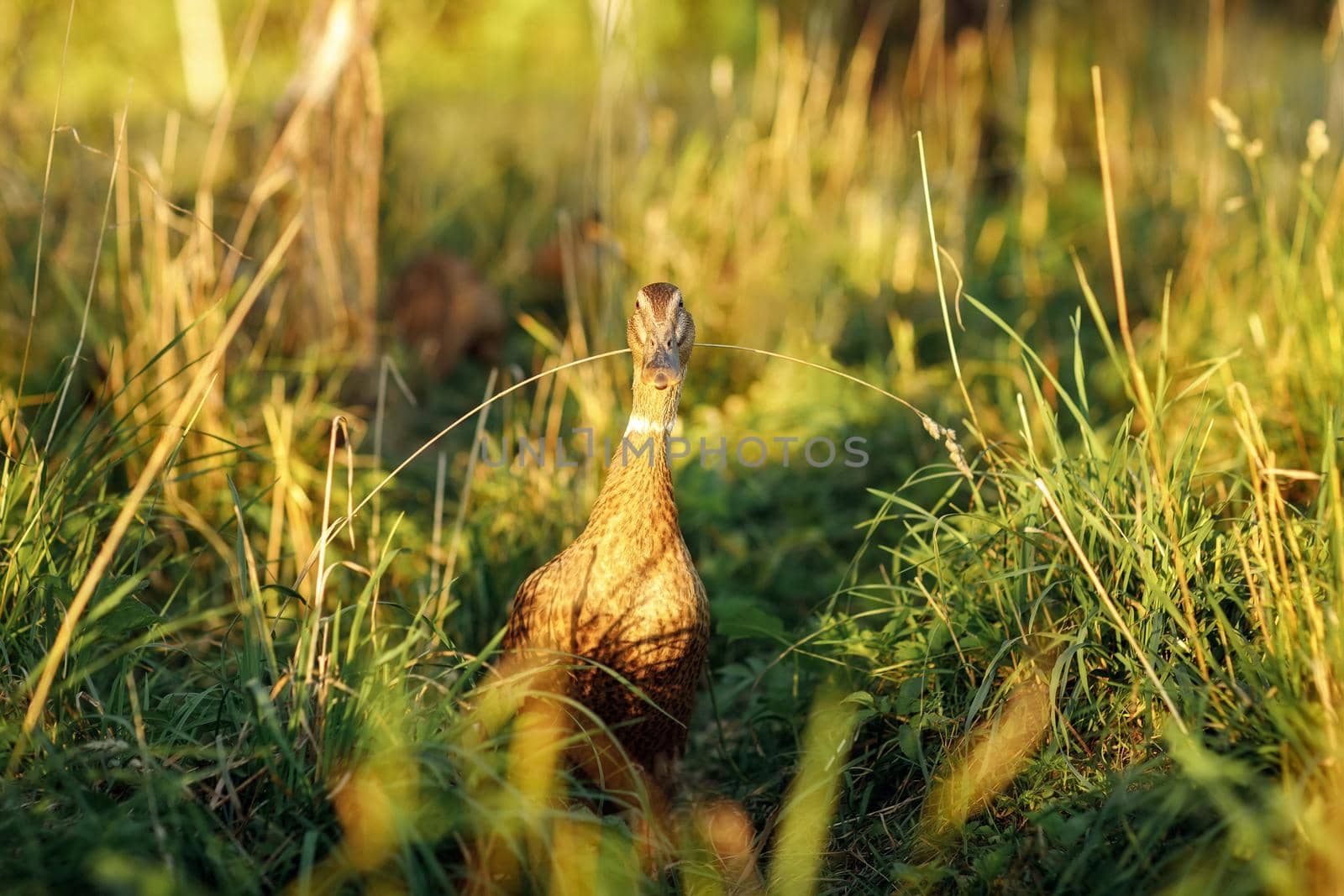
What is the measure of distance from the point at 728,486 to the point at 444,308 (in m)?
1.66

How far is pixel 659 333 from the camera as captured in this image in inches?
103

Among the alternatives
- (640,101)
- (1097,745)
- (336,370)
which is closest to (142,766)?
(1097,745)

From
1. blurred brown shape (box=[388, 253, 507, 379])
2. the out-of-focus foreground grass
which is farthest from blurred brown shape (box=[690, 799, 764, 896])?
blurred brown shape (box=[388, 253, 507, 379])

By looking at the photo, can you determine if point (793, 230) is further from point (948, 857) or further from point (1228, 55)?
point (1228, 55)

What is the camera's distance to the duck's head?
2.56m

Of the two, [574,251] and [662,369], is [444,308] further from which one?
[662,369]

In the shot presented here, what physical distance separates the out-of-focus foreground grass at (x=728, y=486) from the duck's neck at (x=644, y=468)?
17.0 inches

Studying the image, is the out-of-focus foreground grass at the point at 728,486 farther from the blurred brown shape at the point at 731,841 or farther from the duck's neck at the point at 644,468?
the duck's neck at the point at 644,468

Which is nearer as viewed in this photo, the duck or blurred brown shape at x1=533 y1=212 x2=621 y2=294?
the duck

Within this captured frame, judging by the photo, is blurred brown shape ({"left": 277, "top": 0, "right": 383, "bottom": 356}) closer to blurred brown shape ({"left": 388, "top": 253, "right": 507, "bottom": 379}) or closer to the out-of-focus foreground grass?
the out-of-focus foreground grass

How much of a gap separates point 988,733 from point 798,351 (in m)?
2.32

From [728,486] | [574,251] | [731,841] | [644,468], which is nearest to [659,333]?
[644,468]

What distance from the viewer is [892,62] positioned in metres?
7.67

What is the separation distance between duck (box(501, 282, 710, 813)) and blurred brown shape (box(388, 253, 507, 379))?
2.30 metres
